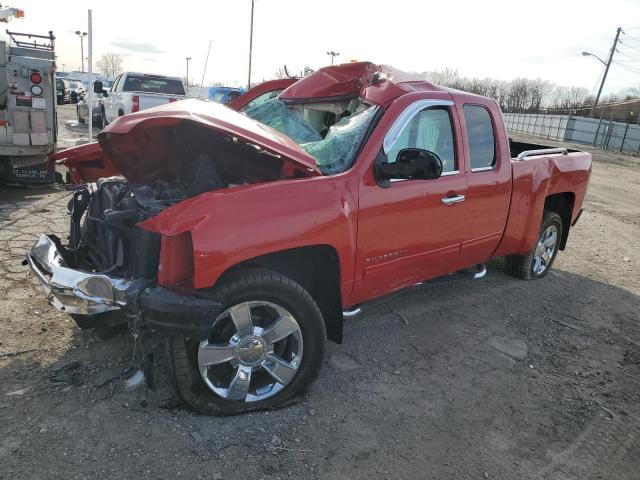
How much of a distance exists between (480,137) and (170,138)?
2.54m

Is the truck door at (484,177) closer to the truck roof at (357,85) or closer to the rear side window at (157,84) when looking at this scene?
the truck roof at (357,85)

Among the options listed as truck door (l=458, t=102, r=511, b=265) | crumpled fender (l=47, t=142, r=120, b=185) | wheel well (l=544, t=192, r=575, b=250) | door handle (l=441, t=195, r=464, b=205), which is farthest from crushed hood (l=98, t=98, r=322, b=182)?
wheel well (l=544, t=192, r=575, b=250)

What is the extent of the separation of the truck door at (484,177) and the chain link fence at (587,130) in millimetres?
32847

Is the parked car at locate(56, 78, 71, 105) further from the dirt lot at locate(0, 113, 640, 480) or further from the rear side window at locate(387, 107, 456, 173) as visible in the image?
the rear side window at locate(387, 107, 456, 173)

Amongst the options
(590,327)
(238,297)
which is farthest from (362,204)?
(590,327)

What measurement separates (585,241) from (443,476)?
6.22 meters

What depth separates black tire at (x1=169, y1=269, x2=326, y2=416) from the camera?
2.68m

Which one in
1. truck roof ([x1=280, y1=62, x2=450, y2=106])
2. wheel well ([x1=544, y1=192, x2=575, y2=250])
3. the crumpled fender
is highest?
truck roof ([x1=280, y1=62, x2=450, y2=106])

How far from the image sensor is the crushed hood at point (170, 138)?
2.74 m

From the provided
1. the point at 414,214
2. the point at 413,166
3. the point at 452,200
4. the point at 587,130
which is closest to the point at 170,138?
the point at 413,166

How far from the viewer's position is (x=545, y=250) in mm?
5707

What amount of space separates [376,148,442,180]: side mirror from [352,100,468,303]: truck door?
10cm

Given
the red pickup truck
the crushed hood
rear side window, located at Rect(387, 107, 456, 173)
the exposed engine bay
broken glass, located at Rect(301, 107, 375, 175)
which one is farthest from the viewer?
rear side window, located at Rect(387, 107, 456, 173)

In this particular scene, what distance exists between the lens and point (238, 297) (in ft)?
8.87
